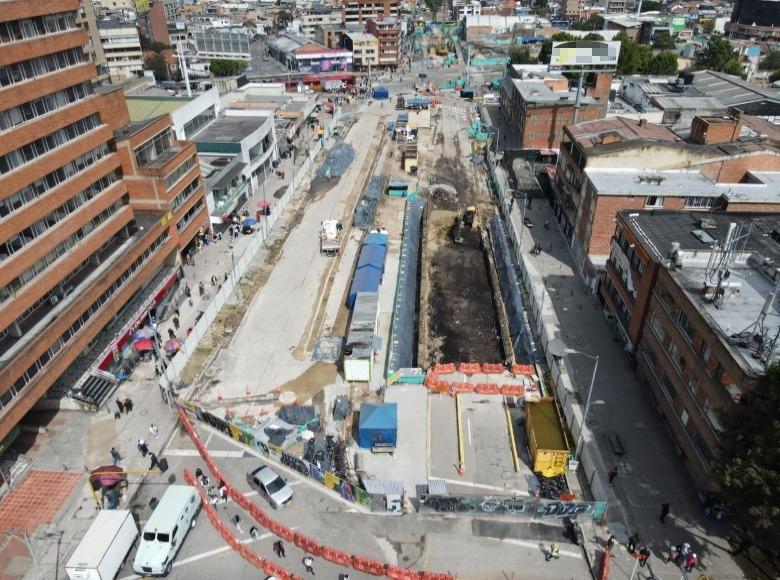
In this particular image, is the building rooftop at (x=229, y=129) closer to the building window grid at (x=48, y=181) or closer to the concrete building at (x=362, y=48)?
the building window grid at (x=48, y=181)

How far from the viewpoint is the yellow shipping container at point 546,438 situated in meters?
34.3

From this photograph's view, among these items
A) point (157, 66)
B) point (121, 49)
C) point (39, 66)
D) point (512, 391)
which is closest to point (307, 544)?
point (512, 391)

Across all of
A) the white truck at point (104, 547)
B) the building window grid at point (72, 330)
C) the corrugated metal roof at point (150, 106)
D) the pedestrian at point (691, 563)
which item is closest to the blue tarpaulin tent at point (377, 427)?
the white truck at point (104, 547)

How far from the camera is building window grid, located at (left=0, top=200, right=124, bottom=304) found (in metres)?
34.8

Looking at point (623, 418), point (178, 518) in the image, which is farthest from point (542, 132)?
point (178, 518)

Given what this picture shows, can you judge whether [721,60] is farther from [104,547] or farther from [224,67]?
[104,547]

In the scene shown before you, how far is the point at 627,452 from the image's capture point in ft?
121

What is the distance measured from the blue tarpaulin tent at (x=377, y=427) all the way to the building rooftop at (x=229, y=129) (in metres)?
49.3

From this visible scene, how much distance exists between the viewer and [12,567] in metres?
29.6

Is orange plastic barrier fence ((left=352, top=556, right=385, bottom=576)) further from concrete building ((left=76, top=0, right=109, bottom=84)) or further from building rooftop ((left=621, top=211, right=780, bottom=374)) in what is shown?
concrete building ((left=76, top=0, right=109, bottom=84))

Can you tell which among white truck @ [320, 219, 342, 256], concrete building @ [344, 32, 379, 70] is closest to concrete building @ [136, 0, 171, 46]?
concrete building @ [344, 32, 379, 70]

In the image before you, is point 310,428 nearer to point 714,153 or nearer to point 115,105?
point 115,105

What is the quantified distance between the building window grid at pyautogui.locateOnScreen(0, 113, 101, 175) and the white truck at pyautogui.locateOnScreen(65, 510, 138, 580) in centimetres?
2190

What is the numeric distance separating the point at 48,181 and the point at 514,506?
122 ft
